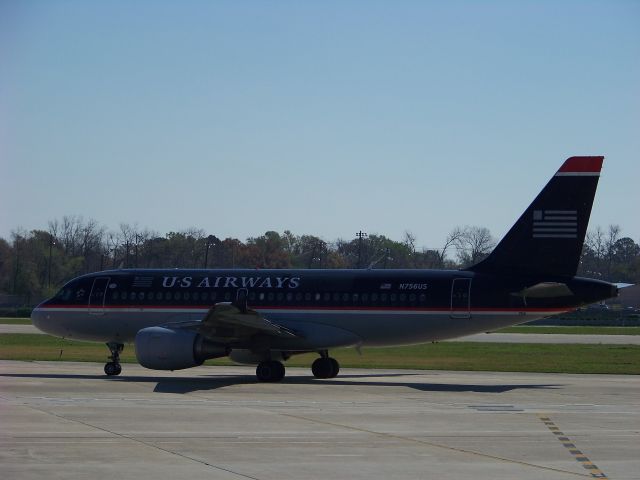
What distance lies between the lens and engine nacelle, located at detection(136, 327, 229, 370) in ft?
95.9

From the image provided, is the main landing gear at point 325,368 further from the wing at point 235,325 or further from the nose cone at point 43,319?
the nose cone at point 43,319

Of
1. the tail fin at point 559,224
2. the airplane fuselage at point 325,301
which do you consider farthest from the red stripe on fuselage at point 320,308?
the tail fin at point 559,224

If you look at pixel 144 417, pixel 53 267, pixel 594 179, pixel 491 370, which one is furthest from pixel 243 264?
pixel 144 417

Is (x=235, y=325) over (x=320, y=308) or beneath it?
beneath

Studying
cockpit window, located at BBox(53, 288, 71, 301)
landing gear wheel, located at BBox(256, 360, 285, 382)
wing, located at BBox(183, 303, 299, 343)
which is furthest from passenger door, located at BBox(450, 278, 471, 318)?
cockpit window, located at BBox(53, 288, 71, 301)

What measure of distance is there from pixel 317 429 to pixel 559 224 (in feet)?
43.9

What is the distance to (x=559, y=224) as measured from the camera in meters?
29.4

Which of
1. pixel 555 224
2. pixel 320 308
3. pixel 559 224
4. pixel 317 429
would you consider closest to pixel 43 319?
pixel 320 308

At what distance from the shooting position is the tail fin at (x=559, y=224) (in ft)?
95.8

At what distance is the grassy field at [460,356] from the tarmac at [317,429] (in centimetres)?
747

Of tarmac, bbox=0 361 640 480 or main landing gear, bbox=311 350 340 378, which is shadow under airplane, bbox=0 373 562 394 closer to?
tarmac, bbox=0 361 640 480

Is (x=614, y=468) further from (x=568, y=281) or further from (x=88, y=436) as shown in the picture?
(x=568, y=281)

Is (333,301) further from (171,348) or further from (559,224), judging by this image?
(559,224)

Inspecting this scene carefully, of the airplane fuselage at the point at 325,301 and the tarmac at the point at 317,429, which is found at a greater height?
the airplane fuselage at the point at 325,301
